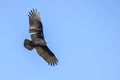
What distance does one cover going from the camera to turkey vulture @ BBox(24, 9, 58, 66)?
25995 mm

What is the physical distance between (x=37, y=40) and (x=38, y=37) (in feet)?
0.82

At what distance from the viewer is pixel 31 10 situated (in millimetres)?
26922

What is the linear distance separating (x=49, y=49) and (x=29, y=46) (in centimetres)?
144

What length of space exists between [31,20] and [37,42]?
1.50 metres

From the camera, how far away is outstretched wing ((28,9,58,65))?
26.2 metres

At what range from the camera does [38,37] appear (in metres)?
26.4

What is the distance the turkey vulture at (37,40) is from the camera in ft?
85.3

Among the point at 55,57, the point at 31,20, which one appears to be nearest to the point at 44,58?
the point at 55,57

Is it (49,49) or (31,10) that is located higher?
(31,10)

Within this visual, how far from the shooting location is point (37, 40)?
2620 centimetres

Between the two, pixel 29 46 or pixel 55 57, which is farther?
pixel 55 57

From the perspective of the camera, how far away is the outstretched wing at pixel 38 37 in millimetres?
26188

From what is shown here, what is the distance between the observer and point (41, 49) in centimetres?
2678

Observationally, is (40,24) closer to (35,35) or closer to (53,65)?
(35,35)
